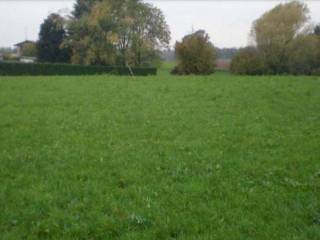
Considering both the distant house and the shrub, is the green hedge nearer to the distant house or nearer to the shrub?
the shrub

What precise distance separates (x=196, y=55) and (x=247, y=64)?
4.98 m

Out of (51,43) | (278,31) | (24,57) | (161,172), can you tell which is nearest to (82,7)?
(51,43)

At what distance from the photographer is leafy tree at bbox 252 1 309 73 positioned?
52094 millimetres

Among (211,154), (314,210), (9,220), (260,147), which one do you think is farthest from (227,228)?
(260,147)

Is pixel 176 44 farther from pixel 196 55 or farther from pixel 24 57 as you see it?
pixel 24 57

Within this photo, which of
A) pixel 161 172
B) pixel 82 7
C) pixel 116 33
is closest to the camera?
pixel 161 172

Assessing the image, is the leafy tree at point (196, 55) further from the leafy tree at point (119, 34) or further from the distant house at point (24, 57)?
the distant house at point (24, 57)

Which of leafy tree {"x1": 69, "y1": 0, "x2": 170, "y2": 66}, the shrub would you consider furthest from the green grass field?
leafy tree {"x1": 69, "y1": 0, "x2": 170, "y2": 66}

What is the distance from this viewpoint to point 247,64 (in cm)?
4659

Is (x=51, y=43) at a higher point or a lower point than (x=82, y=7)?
lower

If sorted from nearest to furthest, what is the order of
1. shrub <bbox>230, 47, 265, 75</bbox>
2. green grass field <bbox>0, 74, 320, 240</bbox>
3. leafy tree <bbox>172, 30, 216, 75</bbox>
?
green grass field <bbox>0, 74, 320, 240</bbox> < shrub <bbox>230, 47, 265, 75</bbox> < leafy tree <bbox>172, 30, 216, 75</bbox>

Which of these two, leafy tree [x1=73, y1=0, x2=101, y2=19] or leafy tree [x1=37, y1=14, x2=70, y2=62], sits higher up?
leafy tree [x1=73, y1=0, x2=101, y2=19]

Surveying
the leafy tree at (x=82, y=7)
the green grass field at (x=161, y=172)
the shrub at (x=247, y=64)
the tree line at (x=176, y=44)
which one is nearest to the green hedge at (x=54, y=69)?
the tree line at (x=176, y=44)

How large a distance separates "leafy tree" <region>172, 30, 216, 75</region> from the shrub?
232 centimetres
